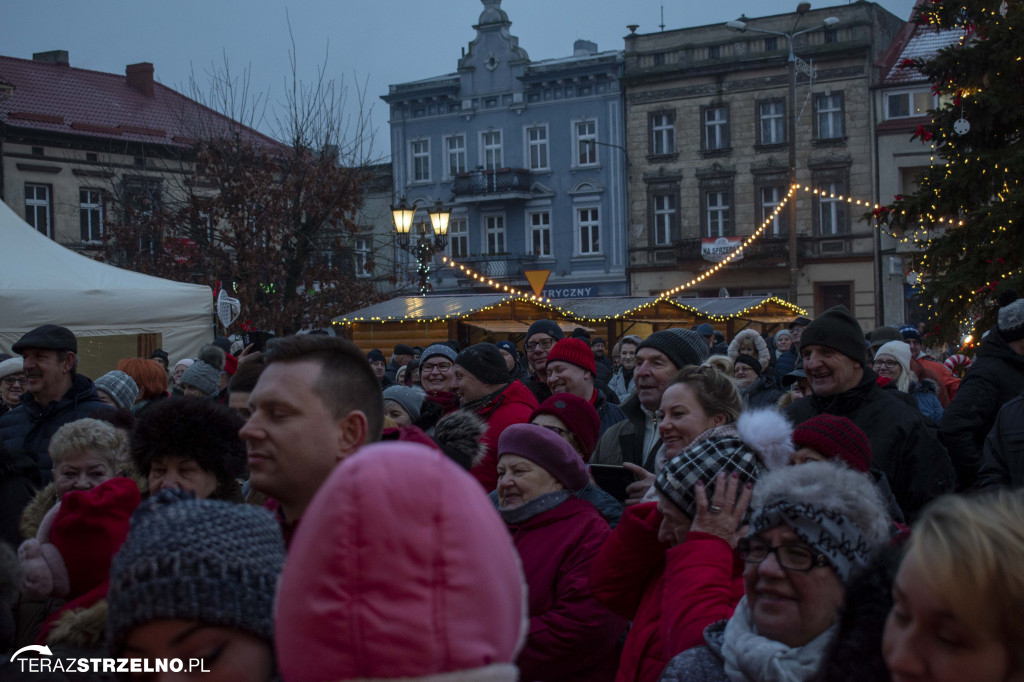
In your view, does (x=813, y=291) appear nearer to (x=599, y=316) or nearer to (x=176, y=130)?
(x=599, y=316)

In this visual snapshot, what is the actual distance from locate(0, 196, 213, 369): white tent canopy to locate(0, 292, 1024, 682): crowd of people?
6599 mm

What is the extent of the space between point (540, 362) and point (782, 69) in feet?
101

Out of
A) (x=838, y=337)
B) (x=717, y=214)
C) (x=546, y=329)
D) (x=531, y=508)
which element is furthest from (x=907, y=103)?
(x=531, y=508)

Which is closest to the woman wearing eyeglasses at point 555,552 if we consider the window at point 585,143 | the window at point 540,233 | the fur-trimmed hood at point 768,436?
the fur-trimmed hood at point 768,436

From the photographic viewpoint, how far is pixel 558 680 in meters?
3.57

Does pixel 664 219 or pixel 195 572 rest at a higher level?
pixel 664 219

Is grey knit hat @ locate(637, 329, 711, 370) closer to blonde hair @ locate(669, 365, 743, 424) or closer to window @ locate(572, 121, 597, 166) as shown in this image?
blonde hair @ locate(669, 365, 743, 424)

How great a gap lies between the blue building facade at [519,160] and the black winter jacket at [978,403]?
3294 cm

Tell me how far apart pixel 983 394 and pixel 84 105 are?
35832mm

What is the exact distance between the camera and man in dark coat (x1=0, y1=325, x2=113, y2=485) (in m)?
5.86

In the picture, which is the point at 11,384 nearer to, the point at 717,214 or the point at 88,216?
the point at 88,216

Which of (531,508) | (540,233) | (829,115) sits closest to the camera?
(531,508)

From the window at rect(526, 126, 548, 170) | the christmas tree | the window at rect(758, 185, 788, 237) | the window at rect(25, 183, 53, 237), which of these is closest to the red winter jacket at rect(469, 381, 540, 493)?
the christmas tree

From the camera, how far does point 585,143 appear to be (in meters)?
39.2
